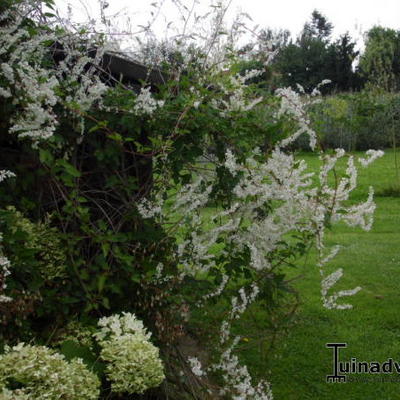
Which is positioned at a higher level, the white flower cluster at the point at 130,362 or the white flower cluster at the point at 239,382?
the white flower cluster at the point at 130,362

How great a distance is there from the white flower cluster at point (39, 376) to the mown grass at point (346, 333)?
49.3 inches

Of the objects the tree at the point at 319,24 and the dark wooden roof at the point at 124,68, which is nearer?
the dark wooden roof at the point at 124,68

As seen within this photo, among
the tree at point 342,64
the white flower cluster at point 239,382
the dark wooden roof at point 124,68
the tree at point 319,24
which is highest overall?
the tree at point 319,24

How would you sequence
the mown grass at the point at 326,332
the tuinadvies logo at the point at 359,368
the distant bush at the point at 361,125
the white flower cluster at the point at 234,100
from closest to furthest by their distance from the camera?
the white flower cluster at the point at 234,100, the mown grass at the point at 326,332, the tuinadvies logo at the point at 359,368, the distant bush at the point at 361,125

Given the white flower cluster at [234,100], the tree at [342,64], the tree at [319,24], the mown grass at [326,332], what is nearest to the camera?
the white flower cluster at [234,100]

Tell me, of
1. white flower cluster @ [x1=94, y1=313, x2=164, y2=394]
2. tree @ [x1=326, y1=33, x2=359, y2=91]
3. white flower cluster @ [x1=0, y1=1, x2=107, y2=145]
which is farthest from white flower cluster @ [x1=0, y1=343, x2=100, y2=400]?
tree @ [x1=326, y1=33, x2=359, y2=91]

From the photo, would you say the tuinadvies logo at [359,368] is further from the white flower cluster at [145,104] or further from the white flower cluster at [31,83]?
the white flower cluster at [31,83]

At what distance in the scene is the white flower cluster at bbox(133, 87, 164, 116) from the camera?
2383 mm

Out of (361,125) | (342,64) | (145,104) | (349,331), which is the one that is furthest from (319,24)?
(145,104)

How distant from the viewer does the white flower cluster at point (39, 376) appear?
1.78 metres

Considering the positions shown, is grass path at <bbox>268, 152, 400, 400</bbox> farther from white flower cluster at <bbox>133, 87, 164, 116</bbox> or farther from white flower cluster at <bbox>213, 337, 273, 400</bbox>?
white flower cluster at <bbox>133, 87, 164, 116</bbox>

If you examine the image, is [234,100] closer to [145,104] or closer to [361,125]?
[145,104]

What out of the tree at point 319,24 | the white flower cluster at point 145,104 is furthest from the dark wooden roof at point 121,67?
the tree at point 319,24

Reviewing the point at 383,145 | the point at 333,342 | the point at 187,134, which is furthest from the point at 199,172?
the point at 383,145
